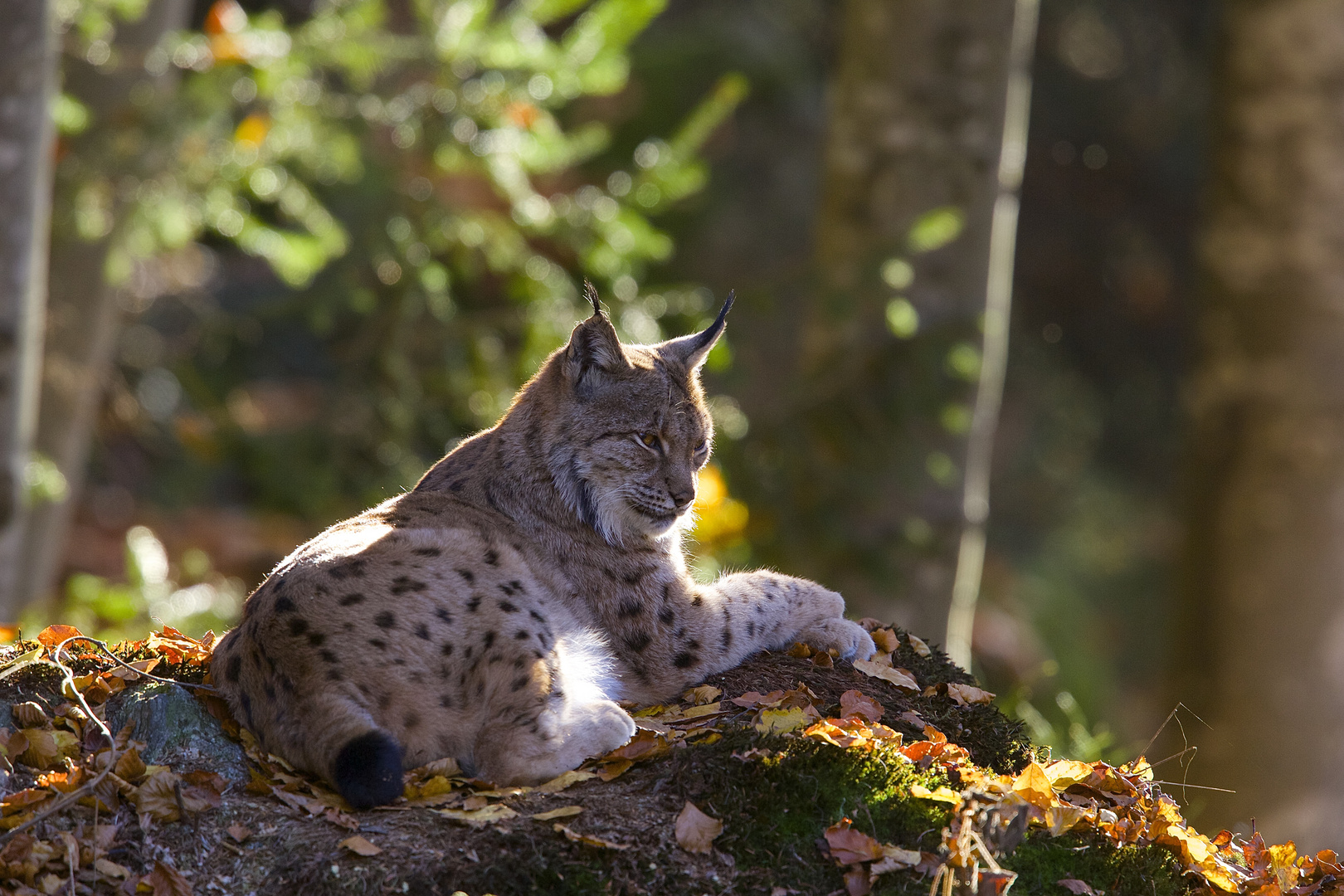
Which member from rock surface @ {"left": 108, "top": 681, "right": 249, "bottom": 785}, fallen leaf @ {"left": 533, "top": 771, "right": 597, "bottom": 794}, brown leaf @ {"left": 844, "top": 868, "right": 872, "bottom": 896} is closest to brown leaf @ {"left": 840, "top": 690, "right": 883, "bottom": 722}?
brown leaf @ {"left": 844, "top": 868, "right": 872, "bottom": 896}

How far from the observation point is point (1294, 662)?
718cm

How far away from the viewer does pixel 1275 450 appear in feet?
24.1

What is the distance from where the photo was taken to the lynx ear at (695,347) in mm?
4582

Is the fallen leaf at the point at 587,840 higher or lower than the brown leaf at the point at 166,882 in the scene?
higher

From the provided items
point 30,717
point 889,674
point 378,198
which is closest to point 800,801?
point 889,674

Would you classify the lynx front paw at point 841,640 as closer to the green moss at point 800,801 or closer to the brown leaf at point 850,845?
the green moss at point 800,801

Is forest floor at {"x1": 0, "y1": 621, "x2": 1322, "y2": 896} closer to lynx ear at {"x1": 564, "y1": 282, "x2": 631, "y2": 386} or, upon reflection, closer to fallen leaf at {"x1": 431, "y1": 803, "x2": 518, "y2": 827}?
fallen leaf at {"x1": 431, "y1": 803, "x2": 518, "y2": 827}

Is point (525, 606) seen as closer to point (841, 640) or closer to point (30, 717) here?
point (841, 640)

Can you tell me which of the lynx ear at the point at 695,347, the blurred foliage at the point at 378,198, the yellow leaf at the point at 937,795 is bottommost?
the yellow leaf at the point at 937,795

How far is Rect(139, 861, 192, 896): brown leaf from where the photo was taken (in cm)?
292

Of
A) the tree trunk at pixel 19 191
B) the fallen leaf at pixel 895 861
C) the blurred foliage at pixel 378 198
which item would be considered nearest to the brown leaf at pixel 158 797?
the fallen leaf at pixel 895 861

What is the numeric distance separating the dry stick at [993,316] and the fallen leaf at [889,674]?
10.7ft

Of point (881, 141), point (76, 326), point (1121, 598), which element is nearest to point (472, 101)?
point (881, 141)

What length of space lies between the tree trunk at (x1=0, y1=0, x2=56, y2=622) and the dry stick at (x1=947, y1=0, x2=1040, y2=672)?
5.16m
